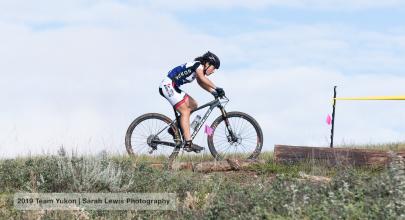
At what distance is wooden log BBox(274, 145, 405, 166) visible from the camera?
1337cm

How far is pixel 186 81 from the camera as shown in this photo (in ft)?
46.3

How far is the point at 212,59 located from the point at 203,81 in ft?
1.55

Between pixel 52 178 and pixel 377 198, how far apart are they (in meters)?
5.40

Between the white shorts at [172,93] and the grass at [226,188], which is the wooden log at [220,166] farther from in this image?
the white shorts at [172,93]

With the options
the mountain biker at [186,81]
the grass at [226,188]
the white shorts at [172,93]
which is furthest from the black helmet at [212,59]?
the grass at [226,188]

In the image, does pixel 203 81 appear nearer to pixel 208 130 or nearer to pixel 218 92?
pixel 218 92

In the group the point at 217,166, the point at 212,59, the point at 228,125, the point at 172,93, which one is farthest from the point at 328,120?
the point at 217,166

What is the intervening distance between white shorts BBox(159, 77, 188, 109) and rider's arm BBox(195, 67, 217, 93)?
413 millimetres

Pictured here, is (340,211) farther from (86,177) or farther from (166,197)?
(86,177)

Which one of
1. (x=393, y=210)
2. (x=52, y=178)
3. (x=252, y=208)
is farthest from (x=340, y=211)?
(x=52, y=178)

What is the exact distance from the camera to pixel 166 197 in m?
10.2

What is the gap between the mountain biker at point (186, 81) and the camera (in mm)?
14016

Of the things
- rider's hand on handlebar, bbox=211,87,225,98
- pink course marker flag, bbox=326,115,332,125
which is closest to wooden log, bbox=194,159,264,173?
rider's hand on handlebar, bbox=211,87,225,98

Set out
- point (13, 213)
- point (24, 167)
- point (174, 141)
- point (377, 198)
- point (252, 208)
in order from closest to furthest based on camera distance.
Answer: point (377, 198) → point (252, 208) → point (13, 213) → point (24, 167) → point (174, 141)
